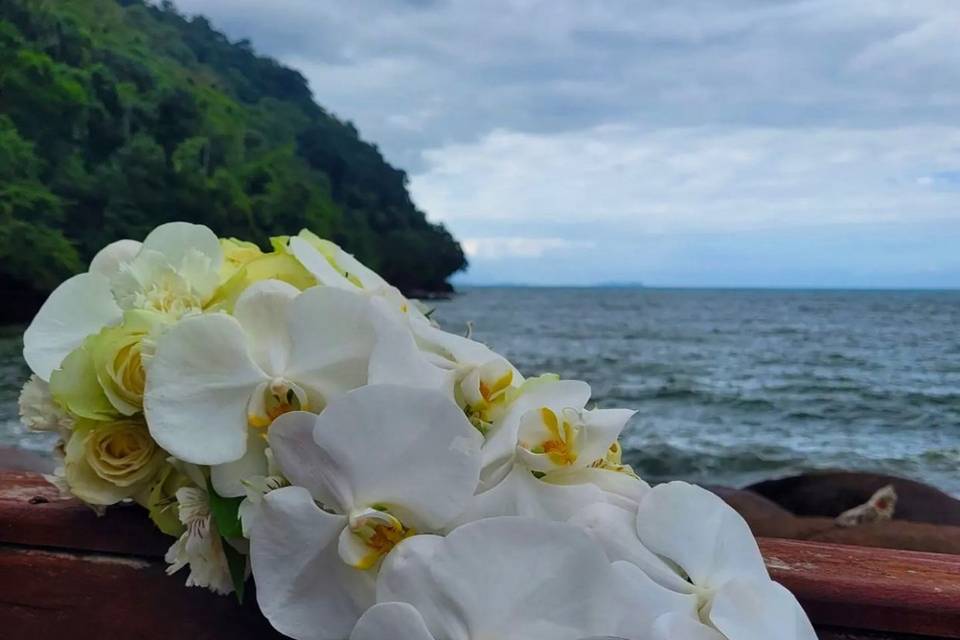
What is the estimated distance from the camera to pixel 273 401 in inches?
24.8

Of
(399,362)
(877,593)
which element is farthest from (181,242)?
(877,593)

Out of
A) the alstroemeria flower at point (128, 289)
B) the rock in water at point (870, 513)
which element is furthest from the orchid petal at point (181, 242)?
the rock in water at point (870, 513)

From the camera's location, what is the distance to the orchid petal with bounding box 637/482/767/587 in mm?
555

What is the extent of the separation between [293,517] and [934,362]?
61.7 feet

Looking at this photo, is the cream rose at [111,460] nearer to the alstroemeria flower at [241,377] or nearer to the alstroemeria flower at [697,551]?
the alstroemeria flower at [241,377]

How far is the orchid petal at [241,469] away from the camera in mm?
630

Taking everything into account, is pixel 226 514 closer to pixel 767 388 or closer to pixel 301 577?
pixel 301 577

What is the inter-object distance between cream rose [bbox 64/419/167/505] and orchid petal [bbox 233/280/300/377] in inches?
4.8

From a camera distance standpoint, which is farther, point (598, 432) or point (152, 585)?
point (152, 585)

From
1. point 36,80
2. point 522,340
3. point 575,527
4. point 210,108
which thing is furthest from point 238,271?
point 522,340

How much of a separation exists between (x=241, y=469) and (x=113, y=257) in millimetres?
285

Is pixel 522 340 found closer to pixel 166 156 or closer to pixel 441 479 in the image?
pixel 166 156

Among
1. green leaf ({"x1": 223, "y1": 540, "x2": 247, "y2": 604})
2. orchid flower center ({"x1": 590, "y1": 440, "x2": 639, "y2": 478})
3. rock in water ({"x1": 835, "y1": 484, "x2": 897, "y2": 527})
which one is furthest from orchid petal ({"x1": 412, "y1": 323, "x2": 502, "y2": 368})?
rock in water ({"x1": 835, "y1": 484, "x2": 897, "y2": 527})

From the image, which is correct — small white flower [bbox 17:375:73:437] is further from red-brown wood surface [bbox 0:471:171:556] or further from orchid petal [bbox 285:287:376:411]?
orchid petal [bbox 285:287:376:411]
